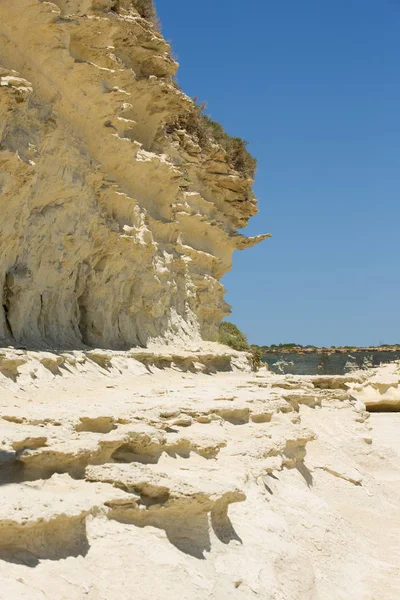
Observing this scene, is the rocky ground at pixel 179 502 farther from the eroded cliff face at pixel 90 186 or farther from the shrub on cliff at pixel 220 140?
the shrub on cliff at pixel 220 140

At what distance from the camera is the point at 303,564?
189 inches

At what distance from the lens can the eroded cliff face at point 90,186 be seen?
10.6 metres

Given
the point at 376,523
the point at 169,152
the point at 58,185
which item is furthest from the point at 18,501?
the point at 169,152

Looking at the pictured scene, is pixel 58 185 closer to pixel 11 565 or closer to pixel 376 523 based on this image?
pixel 376 523

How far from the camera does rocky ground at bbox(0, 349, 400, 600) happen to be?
358 centimetres

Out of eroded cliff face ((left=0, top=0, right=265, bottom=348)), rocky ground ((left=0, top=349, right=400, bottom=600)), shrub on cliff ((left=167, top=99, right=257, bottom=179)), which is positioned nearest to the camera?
rocky ground ((left=0, top=349, right=400, bottom=600))

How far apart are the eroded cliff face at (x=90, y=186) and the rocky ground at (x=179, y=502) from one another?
261 centimetres

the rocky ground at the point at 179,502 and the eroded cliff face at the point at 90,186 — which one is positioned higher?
the eroded cliff face at the point at 90,186

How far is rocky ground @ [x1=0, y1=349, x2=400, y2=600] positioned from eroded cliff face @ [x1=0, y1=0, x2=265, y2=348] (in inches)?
103

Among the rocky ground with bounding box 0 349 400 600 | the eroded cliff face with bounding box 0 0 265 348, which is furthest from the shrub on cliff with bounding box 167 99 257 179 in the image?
the rocky ground with bounding box 0 349 400 600

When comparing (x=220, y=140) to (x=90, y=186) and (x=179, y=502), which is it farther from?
(x=179, y=502)

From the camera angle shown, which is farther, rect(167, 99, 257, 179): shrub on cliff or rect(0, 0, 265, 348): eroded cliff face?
rect(167, 99, 257, 179): shrub on cliff

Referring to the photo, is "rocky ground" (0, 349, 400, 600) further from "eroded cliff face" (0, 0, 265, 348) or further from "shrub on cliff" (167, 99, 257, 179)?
"shrub on cliff" (167, 99, 257, 179)

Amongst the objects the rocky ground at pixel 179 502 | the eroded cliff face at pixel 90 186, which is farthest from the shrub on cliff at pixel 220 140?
the rocky ground at pixel 179 502
